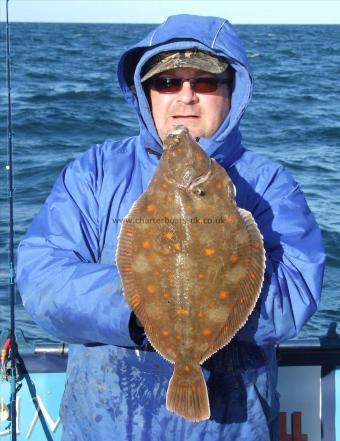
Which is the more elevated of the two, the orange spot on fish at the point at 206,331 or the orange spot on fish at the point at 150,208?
the orange spot on fish at the point at 150,208

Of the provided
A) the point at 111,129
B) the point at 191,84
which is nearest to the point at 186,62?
the point at 191,84

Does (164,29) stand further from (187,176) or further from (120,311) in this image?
(120,311)

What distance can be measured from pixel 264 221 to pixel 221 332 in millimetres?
540

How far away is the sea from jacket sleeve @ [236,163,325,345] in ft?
6.60

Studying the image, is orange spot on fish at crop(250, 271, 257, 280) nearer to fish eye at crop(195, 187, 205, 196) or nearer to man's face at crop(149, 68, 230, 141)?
fish eye at crop(195, 187, 205, 196)

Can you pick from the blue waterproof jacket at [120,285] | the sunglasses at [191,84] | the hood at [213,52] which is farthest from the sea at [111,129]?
the sunglasses at [191,84]

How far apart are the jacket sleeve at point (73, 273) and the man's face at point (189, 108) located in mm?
403

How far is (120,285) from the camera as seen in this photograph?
2809 mm

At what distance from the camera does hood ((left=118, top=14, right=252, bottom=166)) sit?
126 inches

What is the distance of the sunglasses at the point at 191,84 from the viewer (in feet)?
10.6

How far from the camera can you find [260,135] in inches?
722

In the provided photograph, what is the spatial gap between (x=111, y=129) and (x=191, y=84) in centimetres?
1686

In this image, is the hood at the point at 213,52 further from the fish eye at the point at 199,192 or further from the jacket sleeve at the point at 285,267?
the fish eye at the point at 199,192

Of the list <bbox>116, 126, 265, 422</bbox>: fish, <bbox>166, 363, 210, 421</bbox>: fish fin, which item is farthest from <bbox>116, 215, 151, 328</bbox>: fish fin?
<bbox>166, 363, 210, 421</bbox>: fish fin
